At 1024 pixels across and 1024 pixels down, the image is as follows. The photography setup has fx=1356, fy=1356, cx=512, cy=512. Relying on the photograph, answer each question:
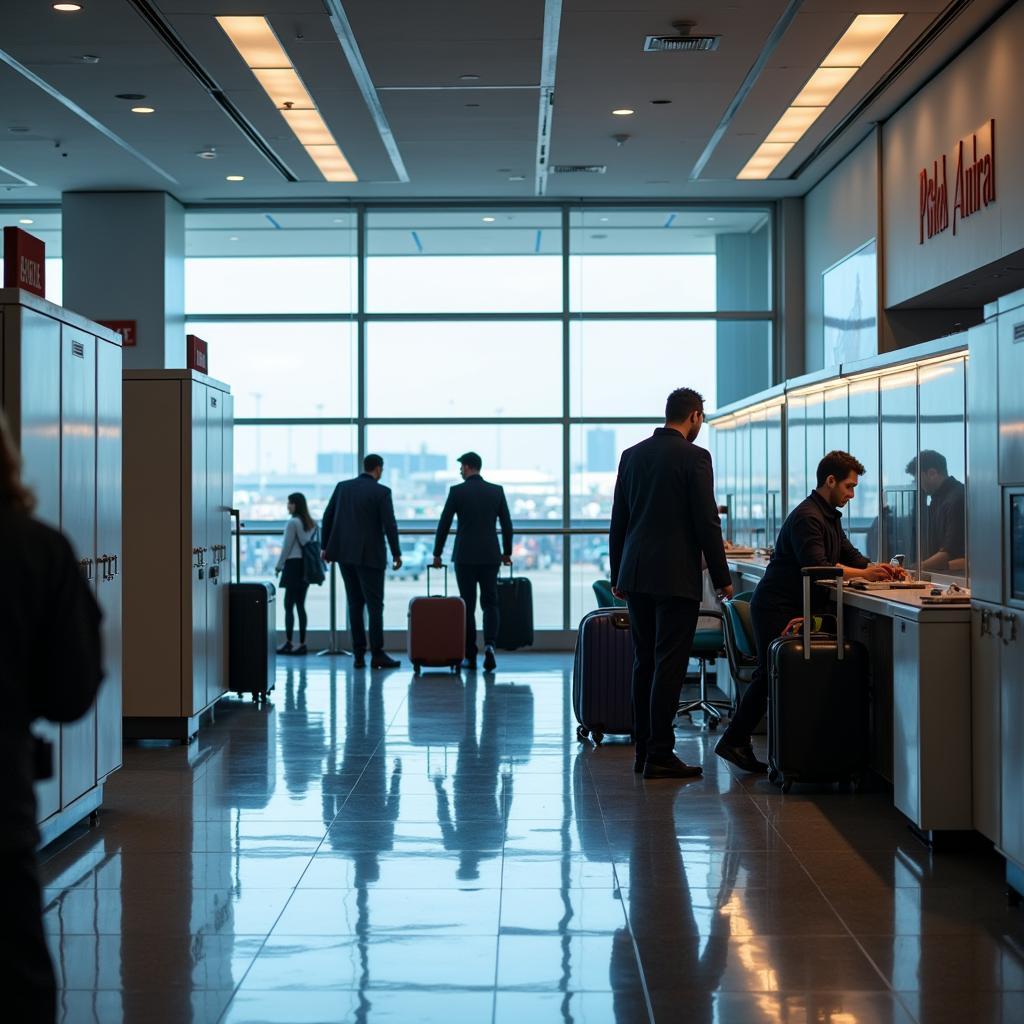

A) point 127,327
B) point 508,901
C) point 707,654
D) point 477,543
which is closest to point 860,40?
point 707,654

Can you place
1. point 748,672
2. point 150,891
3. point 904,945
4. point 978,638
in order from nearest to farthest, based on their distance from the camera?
1. point 904,945
2. point 150,891
3. point 978,638
4. point 748,672

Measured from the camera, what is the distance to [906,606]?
5.62 metres

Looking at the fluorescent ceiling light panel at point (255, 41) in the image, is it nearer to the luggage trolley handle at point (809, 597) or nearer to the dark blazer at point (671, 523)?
the dark blazer at point (671, 523)

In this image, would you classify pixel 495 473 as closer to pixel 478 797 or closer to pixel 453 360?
pixel 453 360

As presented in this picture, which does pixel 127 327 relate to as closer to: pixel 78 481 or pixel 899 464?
pixel 78 481

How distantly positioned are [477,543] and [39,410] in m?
6.69

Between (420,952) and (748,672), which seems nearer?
(420,952)

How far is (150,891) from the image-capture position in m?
4.95

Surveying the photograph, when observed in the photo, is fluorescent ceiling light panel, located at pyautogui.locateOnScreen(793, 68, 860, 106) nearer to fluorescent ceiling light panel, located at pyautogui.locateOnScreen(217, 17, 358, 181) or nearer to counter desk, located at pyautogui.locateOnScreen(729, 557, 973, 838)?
fluorescent ceiling light panel, located at pyautogui.locateOnScreen(217, 17, 358, 181)

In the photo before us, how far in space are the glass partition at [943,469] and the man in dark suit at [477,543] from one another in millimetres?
5099

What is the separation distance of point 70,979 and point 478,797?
2.81 m

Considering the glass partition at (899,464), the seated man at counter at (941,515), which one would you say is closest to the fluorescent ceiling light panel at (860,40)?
the glass partition at (899,464)

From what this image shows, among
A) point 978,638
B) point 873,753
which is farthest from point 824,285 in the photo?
point 978,638

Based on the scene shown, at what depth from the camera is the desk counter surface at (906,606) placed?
214 inches
